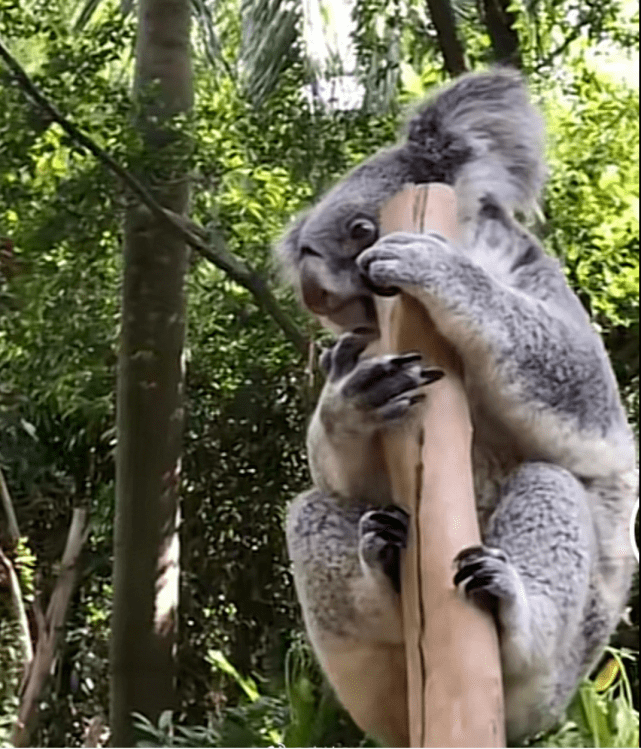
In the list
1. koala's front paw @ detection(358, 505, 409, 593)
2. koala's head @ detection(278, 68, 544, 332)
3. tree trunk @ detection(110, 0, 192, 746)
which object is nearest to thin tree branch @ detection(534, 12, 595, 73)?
tree trunk @ detection(110, 0, 192, 746)

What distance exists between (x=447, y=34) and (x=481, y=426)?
42.9 inches

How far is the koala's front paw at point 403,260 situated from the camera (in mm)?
1018

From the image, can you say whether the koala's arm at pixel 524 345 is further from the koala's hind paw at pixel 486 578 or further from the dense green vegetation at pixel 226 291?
the dense green vegetation at pixel 226 291

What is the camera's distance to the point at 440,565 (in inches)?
37.3

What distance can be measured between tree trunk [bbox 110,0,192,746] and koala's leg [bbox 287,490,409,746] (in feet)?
2.08

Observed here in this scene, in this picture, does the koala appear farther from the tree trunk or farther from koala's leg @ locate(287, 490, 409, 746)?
the tree trunk

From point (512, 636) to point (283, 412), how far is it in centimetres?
97

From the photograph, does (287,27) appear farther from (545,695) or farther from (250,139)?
(545,695)

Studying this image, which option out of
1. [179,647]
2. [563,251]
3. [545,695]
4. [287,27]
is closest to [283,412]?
[179,647]

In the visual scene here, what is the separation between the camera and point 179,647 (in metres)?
1.81

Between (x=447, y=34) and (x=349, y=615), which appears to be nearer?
(x=349, y=615)

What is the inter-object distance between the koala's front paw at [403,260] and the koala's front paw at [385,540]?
0.19 meters

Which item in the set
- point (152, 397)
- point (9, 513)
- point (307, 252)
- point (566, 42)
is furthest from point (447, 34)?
point (9, 513)

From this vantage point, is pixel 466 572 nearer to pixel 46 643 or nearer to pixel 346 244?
pixel 346 244
